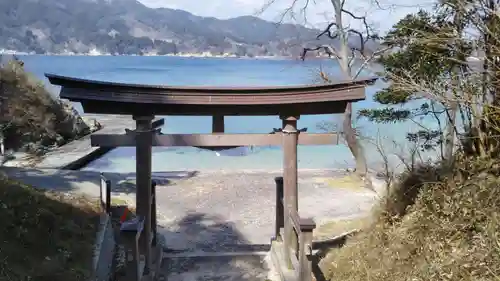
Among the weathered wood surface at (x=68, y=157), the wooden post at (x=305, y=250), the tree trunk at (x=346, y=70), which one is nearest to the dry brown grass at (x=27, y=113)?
the weathered wood surface at (x=68, y=157)

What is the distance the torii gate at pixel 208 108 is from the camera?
15.0 feet

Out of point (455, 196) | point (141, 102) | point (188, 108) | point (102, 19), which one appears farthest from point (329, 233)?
point (102, 19)

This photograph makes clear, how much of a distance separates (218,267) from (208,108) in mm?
2027

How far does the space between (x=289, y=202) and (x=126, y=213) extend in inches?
130

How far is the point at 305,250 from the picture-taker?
175 inches

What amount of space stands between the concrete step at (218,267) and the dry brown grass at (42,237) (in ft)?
3.24

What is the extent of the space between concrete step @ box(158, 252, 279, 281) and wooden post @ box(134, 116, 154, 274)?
576 millimetres

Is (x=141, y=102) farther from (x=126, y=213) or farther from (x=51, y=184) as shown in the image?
(x=51, y=184)

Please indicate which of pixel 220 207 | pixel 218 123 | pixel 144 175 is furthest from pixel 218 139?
pixel 220 207

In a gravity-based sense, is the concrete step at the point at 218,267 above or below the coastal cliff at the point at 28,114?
below

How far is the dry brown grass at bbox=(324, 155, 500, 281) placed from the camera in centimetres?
356

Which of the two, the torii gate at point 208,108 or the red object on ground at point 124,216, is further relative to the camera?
the red object on ground at point 124,216

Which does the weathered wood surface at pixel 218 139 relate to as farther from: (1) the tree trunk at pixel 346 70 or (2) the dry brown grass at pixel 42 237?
(1) the tree trunk at pixel 346 70

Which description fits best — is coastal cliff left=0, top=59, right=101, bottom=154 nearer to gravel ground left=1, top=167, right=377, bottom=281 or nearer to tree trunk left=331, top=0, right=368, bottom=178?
gravel ground left=1, top=167, right=377, bottom=281
